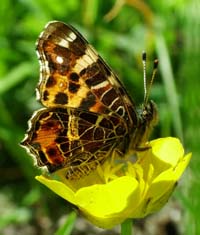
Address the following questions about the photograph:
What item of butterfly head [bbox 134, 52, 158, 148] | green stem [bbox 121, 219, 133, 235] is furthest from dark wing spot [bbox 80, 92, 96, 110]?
green stem [bbox 121, 219, 133, 235]

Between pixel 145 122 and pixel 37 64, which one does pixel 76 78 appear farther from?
pixel 37 64

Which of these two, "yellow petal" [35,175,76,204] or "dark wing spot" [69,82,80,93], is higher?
"dark wing spot" [69,82,80,93]

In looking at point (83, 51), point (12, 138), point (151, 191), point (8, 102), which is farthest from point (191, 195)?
point (8, 102)

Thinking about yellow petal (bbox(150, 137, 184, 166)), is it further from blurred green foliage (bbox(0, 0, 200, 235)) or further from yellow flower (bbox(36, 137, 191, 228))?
blurred green foliage (bbox(0, 0, 200, 235))

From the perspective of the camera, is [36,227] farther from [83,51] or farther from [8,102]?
[83,51]

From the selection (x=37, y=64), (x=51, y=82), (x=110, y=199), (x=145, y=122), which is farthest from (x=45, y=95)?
(x=37, y=64)

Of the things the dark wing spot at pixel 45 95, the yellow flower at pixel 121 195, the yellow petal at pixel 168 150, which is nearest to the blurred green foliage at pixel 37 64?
the yellow petal at pixel 168 150
